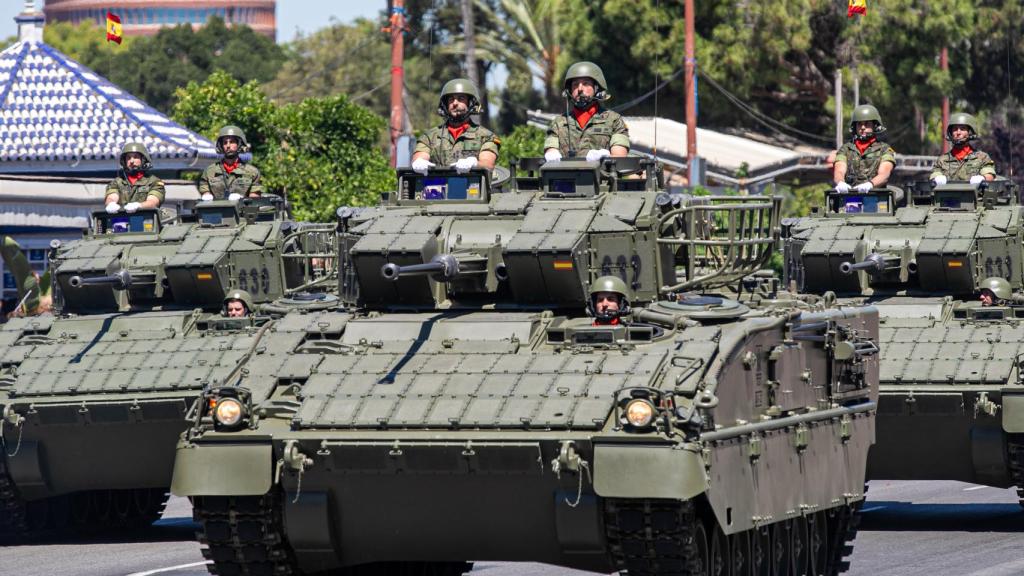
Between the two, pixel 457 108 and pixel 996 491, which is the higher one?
pixel 457 108

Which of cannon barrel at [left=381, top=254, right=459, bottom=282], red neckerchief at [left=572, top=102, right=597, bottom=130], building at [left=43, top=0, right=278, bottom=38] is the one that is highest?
building at [left=43, top=0, right=278, bottom=38]

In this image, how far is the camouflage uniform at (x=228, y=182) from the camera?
2528cm

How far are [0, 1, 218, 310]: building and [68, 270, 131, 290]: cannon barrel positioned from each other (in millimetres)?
14944

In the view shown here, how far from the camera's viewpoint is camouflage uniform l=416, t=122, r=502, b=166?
19.1 metres

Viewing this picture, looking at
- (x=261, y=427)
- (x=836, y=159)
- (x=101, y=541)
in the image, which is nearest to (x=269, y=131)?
(x=836, y=159)

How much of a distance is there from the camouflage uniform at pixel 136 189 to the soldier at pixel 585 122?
691 centimetres

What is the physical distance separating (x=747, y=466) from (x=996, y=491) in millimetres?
11314

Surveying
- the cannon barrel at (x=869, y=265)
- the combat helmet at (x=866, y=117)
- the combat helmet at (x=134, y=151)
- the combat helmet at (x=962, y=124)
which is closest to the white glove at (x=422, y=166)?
the cannon barrel at (x=869, y=265)

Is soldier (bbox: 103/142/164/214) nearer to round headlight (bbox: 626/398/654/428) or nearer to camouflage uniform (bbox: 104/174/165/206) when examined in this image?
camouflage uniform (bbox: 104/174/165/206)

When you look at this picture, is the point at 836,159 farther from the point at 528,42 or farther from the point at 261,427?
the point at 528,42

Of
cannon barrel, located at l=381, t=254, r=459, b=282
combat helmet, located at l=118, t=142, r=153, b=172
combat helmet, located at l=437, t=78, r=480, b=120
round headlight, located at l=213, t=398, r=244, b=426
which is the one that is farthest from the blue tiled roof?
round headlight, located at l=213, t=398, r=244, b=426

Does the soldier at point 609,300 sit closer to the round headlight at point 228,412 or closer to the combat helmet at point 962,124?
the round headlight at point 228,412

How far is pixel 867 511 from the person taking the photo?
77.0 feet

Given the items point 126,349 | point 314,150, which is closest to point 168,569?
point 126,349
